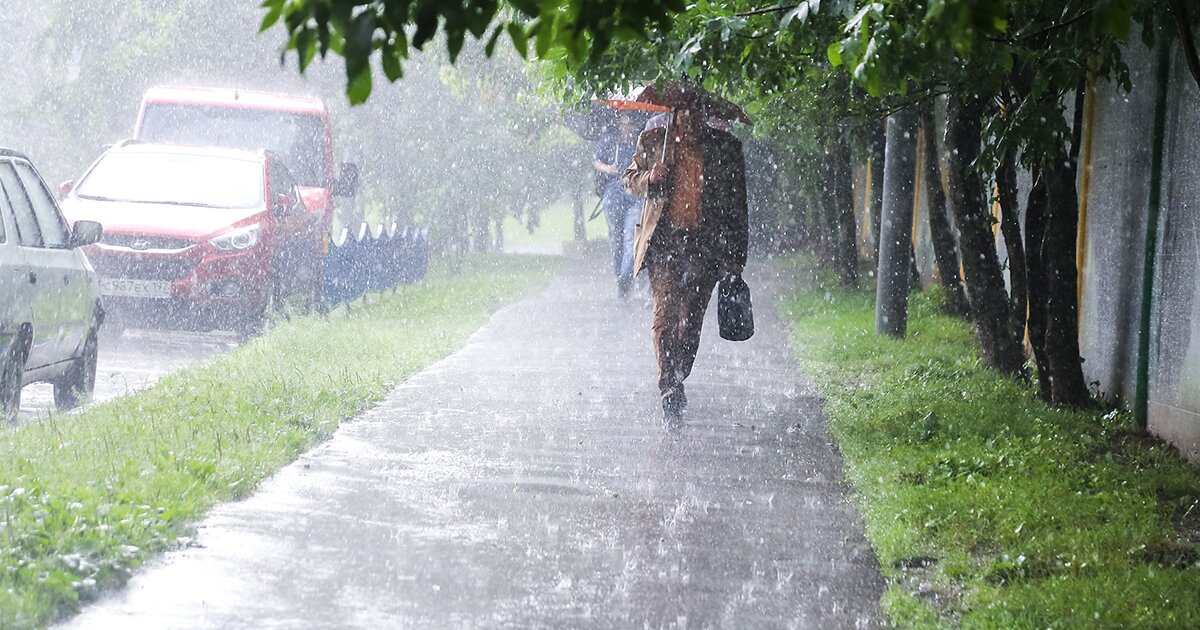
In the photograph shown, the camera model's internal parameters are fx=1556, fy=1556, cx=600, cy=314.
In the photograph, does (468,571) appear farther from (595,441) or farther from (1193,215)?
(1193,215)

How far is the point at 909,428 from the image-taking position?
8227 mm

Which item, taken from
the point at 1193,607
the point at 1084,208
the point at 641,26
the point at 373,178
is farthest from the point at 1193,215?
the point at 373,178

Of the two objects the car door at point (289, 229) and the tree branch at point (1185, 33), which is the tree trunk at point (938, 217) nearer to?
the tree branch at point (1185, 33)

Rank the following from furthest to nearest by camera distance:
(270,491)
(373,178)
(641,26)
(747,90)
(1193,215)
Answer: (373,178), (747,90), (1193,215), (270,491), (641,26)

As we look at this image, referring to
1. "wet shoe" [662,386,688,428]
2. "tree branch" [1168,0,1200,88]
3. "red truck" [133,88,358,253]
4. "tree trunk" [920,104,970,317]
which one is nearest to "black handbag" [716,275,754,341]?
"wet shoe" [662,386,688,428]

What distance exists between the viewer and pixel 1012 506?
20.4 ft

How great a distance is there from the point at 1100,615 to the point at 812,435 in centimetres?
378

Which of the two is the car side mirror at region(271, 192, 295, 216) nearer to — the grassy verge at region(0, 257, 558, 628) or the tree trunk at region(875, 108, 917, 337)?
the grassy verge at region(0, 257, 558, 628)

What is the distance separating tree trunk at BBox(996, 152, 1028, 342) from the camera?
9383mm

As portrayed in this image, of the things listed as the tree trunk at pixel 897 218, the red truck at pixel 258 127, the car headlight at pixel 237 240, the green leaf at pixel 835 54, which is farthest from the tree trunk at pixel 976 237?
the red truck at pixel 258 127

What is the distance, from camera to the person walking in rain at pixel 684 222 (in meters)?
8.67

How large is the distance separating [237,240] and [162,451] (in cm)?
681

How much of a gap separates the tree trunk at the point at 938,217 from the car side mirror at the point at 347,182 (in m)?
7.45

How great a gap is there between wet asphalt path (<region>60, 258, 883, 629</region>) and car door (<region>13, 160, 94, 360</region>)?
5.99 ft
